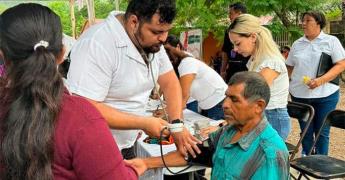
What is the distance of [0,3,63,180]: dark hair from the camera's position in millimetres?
1147

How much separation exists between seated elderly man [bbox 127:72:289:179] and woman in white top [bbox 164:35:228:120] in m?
1.61

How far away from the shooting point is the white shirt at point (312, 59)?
439 cm

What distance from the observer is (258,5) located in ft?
25.8

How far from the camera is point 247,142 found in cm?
201

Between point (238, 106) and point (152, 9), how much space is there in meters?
0.63

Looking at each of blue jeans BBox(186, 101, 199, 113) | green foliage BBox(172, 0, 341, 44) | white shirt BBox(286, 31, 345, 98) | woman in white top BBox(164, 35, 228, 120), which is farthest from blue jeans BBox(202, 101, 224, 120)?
green foliage BBox(172, 0, 341, 44)

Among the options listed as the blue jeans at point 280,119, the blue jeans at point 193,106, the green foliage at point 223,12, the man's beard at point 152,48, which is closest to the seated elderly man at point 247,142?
the man's beard at point 152,48

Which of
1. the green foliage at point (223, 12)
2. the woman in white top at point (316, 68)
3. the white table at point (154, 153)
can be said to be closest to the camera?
the white table at point (154, 153)

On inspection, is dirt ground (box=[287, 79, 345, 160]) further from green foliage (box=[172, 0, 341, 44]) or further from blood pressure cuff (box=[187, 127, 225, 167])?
blood pressure cuff (box=[187, 127, 225, 167])

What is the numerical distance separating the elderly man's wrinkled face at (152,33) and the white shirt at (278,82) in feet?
4.42

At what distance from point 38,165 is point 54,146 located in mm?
68

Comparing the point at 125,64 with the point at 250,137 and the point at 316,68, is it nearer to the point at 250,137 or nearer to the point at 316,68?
the point at 250,137

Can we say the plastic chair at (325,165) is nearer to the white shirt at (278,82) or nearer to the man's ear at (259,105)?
the white shirt at (278,82)

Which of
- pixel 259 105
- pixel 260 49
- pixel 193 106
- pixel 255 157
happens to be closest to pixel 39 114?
pixel 255 157
